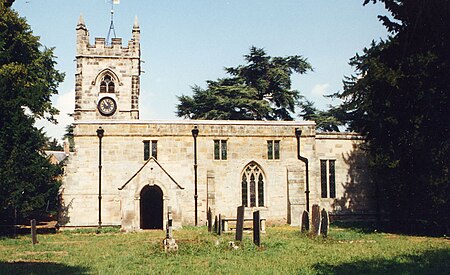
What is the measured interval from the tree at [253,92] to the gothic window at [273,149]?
13.5 meters

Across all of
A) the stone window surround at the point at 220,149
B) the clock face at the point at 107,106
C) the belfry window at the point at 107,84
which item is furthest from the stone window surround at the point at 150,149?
the belfry window at the point at 107,84

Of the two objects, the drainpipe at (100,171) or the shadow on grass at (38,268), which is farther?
the drainpipe at (100,171)

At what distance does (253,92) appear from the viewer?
42.6 meters

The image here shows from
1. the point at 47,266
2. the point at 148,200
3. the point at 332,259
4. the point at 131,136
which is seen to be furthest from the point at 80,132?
the point at 332,259

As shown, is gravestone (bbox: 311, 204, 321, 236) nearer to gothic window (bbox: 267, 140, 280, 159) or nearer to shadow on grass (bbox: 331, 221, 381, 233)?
shadow on grass (bbox: 331, 221, 381, 233)

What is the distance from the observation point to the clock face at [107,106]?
40.0 meters

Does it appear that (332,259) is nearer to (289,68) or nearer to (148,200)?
(148,200)

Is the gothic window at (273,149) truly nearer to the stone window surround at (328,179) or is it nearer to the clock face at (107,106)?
the stone window surround at (328,179)

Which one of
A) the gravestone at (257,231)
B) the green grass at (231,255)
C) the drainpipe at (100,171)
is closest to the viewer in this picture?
the green grass at (231,255)

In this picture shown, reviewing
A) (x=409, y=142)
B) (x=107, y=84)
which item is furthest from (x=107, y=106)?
(x=409, y=142)

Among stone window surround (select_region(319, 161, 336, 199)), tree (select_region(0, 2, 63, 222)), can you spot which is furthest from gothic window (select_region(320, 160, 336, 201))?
tree (select_region(0, 2, 63, 222))

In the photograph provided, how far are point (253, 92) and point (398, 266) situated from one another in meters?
30.9

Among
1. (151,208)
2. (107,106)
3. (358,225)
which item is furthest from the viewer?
(107,106)

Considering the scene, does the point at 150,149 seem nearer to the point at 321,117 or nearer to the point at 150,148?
the point at 150,148
